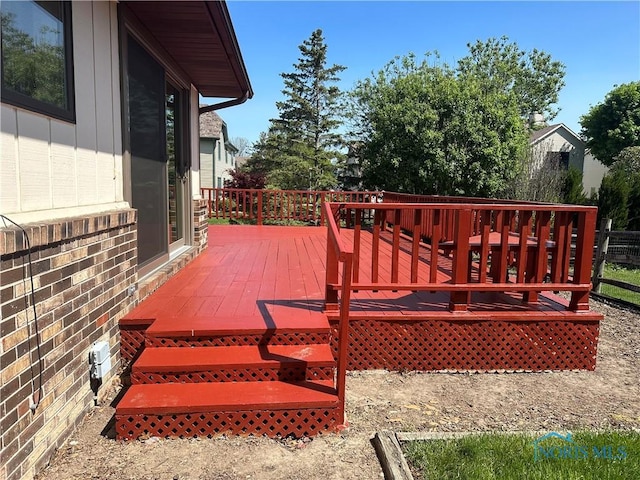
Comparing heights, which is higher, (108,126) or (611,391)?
(108,126)

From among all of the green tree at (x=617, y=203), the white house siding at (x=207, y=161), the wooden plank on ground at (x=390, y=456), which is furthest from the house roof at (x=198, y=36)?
the white house siding at (x=207, y=161)

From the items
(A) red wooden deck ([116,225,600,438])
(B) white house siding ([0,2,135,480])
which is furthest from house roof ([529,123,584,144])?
(B) white house siding ([0,2,135,480])

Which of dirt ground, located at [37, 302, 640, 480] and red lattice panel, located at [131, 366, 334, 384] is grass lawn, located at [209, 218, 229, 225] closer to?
dirt ground, located at [37, 302, 640, 480]

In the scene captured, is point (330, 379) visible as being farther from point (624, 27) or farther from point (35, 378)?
point (624, 27)

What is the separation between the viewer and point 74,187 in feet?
8.36

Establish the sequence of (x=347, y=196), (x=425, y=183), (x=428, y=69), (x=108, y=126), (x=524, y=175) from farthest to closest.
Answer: (x=428, y=69) < (x=425, y=183) < (x=524, y=175) < (x=347, y=196) < (x=108, y=126)

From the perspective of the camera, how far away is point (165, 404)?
2502mm

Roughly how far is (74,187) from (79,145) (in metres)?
0.27

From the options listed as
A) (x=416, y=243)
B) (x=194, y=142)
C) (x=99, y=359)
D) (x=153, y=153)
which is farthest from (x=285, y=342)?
(x=194, y=142)

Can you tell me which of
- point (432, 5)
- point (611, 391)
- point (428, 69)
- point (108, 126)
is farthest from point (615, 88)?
point (108, 126)

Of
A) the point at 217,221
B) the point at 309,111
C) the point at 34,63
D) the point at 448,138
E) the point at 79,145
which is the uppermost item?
the point at 309,111

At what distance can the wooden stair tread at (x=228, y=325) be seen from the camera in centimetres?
296

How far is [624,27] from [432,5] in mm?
5456

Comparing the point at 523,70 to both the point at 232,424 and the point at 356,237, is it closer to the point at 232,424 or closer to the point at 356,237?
the point at 356,237
